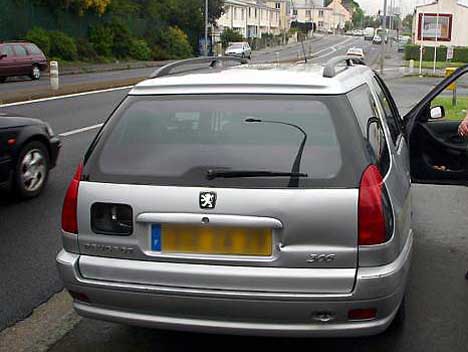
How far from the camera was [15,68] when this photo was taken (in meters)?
28.0

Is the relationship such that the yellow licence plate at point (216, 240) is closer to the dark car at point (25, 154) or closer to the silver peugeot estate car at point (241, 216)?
the silver peugeot estate car at point (241, 216)

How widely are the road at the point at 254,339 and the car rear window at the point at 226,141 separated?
112 cm

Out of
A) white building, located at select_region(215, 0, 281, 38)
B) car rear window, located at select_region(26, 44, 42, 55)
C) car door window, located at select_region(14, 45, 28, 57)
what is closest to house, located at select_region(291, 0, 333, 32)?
white building, located at select_region(215, 0, 281, 38)

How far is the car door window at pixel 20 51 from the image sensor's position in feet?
92.9

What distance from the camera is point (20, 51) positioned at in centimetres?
2856

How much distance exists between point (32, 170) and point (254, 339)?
14.4 ft

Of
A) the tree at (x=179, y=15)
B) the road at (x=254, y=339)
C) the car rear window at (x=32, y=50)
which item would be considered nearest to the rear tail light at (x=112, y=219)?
the road at (x=254, y=339)

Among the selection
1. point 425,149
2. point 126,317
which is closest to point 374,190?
point 126,317

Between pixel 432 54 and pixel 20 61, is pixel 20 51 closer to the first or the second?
pixel 20 61

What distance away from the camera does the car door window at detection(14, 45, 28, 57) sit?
28.3 m

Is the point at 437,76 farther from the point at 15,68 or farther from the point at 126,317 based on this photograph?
the point at 126,317

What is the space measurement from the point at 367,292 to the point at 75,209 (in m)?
1.54

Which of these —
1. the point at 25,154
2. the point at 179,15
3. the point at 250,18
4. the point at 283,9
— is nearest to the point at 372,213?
the point at 25,154

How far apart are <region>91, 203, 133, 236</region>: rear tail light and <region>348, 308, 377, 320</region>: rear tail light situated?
1.16 meters
